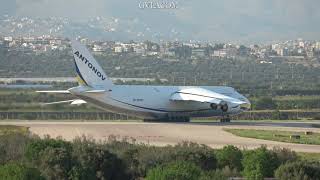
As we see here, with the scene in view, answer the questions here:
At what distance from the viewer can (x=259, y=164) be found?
31.7 meters

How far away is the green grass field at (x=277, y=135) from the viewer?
168ft

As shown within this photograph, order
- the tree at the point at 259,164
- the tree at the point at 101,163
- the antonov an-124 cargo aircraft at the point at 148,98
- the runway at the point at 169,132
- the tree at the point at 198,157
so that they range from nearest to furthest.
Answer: the tree at the point at 101,163, the tree at the point at 259,164, the tree at the point at 198,157, the runway at the point at 169,132, the antonov an-124 cargo aircraft at the point at 148,98

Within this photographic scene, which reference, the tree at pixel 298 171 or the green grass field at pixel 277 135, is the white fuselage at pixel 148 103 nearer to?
the green grass field at pixel 277 135

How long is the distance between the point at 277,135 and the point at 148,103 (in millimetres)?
14928

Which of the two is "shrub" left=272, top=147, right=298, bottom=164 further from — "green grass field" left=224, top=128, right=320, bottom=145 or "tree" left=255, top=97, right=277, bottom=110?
"tree" left=255, top=97, right=277, bottom=110

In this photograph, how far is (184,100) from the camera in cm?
6944

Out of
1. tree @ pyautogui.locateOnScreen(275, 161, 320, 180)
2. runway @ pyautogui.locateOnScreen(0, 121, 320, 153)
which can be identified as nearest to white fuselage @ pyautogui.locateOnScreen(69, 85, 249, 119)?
runway @ pyautogui.locateOnScreen(0, 121, 320, 153)

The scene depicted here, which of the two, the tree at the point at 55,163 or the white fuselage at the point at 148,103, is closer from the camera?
the tree at the point at 55,163

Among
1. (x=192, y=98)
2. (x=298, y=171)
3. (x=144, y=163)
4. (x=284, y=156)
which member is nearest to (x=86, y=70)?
(x=192, y=98)

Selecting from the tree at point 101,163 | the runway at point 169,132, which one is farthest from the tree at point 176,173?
the runway at point 169,132

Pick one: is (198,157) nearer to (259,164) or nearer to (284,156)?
(259,164)

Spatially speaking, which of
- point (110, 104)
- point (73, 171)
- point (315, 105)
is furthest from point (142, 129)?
point (315, 105)

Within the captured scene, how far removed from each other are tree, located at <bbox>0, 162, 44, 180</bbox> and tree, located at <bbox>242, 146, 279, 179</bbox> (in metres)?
7.69

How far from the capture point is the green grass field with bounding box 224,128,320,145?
168ft
